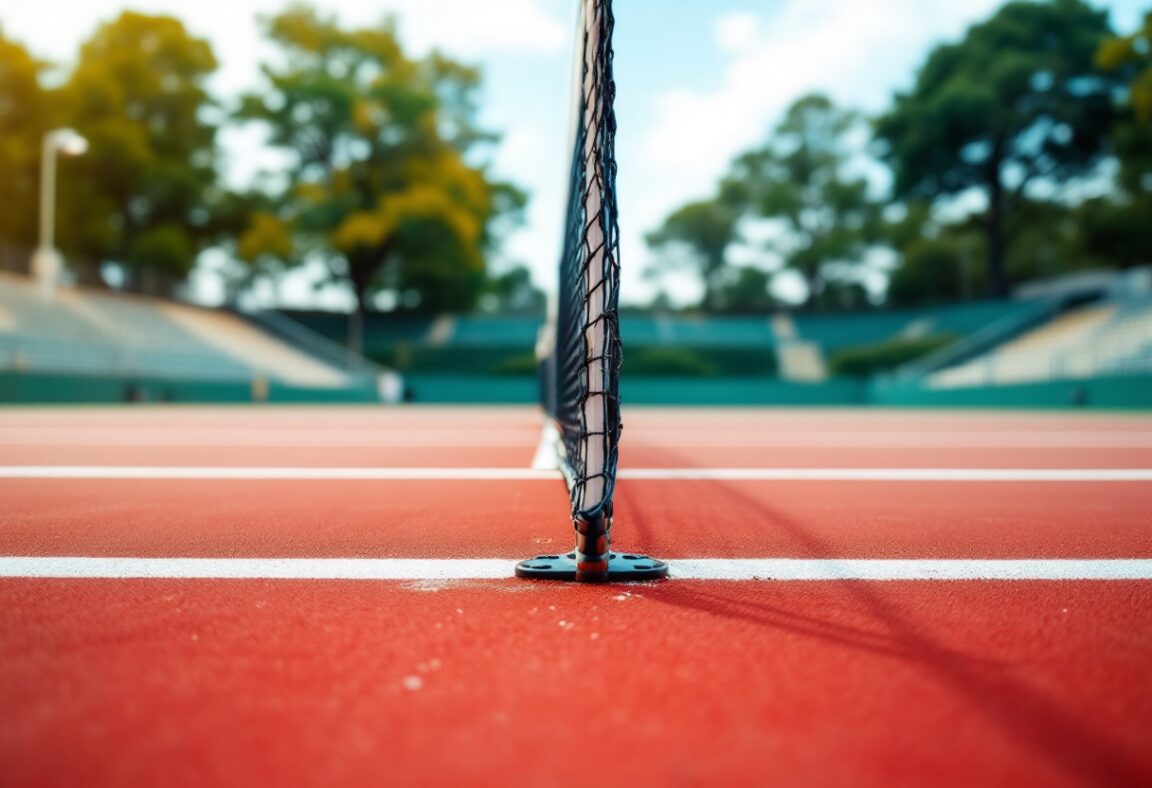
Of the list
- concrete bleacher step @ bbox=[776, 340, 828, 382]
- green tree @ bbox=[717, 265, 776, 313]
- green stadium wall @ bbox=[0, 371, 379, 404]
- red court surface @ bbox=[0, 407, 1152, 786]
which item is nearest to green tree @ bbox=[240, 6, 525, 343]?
green stadium wall @ bbox=[0, 371, 379, 404]

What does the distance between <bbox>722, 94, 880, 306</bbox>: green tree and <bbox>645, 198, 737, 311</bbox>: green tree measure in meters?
4.65

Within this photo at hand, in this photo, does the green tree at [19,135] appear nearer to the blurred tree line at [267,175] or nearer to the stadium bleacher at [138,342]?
the blurred tree line at [267,175]

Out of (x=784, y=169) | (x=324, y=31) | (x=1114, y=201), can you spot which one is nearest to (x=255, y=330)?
(x=324, y=31)

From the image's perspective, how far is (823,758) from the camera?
0.85 m

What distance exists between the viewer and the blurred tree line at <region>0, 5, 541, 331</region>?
82.0 ft

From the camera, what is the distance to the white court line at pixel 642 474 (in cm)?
369

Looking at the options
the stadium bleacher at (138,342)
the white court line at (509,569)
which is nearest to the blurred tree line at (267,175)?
the stadium bleacher at (138,342)

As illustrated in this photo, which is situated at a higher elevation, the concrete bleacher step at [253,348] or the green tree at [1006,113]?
the green tree at [1006,113]

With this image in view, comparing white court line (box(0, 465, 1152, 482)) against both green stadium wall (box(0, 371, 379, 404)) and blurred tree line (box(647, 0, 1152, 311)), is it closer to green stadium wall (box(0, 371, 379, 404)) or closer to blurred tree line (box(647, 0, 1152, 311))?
green stadium wall (box(0, 371, 379, 404))

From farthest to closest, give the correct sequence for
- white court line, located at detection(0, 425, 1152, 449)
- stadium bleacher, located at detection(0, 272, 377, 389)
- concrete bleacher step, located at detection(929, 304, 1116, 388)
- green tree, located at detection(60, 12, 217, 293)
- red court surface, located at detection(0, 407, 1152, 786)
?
green tree, located at detection(60, 12, 217, 293), concrete bleacher step, located at detection(929, 304, 1116, 388), stadium bleacher, located at detection(0, 272, 377, 389), white court line, located at detection(0, 425, 1152, 449), red court surface, located at detection(0, 407, 1152, 786)

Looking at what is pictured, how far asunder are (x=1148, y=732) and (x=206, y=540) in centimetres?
203

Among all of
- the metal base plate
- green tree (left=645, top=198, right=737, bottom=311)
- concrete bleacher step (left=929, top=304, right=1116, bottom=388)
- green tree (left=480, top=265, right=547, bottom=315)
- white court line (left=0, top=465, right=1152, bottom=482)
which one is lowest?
the metal base plate

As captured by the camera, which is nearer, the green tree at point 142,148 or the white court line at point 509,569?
the white court line at point 509,569

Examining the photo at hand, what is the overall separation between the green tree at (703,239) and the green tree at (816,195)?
465cm
